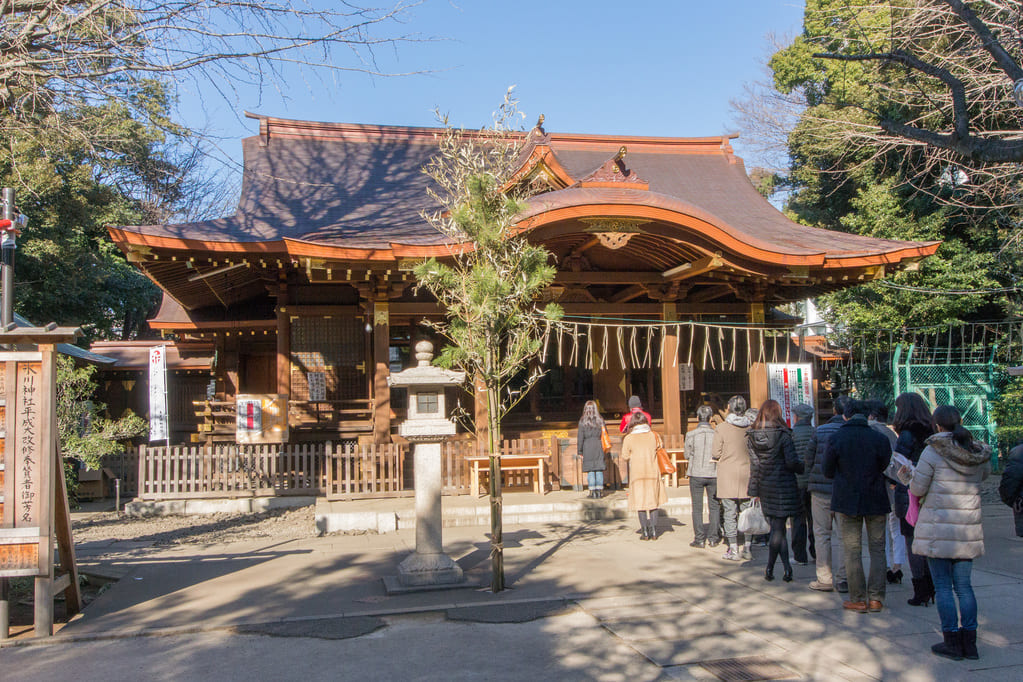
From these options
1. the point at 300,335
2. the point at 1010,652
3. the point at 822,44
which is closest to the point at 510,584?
the point at 1010,652

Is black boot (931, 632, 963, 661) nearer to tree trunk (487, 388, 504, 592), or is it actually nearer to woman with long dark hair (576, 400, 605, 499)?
tree trunk (487, 388, 504, 592)

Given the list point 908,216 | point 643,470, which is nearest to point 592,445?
point 643,470

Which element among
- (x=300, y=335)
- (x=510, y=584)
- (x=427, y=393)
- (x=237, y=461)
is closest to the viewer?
(x=510, y=584)

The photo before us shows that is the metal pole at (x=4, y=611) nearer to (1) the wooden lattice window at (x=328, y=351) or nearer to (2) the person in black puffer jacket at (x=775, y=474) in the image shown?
(2) the person in black puffer jacket at (x=775, y=474)

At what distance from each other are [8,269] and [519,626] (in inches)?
244

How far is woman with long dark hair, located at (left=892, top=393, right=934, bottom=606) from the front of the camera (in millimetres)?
6465

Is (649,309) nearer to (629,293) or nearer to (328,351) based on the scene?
(629,293)

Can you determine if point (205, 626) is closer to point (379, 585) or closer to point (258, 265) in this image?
point (379, 585)

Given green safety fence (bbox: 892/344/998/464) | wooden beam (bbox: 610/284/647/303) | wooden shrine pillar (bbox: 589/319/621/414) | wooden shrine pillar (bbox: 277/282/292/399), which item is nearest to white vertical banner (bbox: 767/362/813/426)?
wooden beam (bbox: 610/284/647/303)

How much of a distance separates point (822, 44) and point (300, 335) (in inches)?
642

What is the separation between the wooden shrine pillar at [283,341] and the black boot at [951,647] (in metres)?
10.9

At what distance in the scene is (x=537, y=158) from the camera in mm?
13773

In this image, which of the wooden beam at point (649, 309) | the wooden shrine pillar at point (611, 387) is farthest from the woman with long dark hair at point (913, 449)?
the wooden shrine pillar at point (611, 387)

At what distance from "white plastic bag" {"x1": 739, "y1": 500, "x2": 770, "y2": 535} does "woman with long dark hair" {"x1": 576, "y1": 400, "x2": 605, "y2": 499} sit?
409cm
